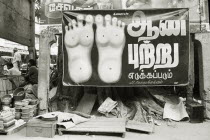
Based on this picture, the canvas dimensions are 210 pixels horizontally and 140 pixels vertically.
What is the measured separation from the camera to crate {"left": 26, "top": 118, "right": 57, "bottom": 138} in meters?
7.05

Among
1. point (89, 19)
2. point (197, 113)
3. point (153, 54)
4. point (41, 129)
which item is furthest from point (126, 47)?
point (41, 129)

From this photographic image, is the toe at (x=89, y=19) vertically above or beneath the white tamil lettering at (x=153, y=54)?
above

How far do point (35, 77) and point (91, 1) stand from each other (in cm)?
420

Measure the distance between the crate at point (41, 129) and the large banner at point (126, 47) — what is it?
2051 millimetres

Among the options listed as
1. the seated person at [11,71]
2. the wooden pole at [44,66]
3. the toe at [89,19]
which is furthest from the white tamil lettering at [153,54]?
the seated person at [11,71]

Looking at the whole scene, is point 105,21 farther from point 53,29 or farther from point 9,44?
point 9,44

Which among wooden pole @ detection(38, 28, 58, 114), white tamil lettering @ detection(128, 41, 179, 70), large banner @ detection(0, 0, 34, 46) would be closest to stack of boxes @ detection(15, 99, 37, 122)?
wooden pole @ detection(38, 28, 58, 114)

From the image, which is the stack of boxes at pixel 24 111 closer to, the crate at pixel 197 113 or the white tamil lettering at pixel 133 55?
the white tamil lettering at pixel 133 55

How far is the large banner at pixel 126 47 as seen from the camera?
340 inches

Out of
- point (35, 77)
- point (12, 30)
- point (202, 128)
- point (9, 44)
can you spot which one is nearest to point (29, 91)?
point (35, 77)

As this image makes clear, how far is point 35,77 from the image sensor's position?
36.8ft

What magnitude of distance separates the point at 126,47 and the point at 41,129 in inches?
149

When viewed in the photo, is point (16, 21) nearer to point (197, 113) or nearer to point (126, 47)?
point (126, 47)

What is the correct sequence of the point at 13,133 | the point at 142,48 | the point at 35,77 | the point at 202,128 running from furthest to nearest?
the point at 35,77 < the point at 142,48 < the point at 202,128 < the point at 13,133
